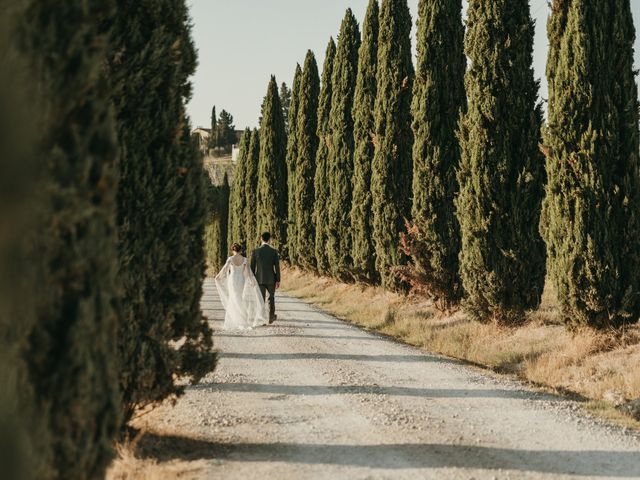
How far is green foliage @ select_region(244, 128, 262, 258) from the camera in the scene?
4166cm

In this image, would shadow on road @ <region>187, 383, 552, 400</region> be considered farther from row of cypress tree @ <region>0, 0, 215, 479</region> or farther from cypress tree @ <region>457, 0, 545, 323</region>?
cypress tree @ <region>457, 0, 545, 323</region>

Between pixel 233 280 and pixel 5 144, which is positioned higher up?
pixel 5 144

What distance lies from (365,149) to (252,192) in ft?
73.3

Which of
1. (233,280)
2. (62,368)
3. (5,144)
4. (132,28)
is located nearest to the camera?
(5,144)

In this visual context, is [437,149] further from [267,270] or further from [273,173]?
[273,173]

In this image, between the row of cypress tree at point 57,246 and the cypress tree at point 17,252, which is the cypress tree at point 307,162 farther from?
the cypress tree at point 17,252

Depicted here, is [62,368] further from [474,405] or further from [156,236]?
[474,405]

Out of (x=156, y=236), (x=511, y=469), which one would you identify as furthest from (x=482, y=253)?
(x=156, y=236)

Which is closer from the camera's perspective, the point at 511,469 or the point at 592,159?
the point at 511,469

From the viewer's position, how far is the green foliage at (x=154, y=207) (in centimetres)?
506

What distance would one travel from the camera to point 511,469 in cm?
495

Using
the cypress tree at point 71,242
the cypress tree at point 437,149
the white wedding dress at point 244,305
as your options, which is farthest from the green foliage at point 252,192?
the cypress tree at point 71,242

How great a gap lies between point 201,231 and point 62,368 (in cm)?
283

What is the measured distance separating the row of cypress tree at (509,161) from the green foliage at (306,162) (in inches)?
407
